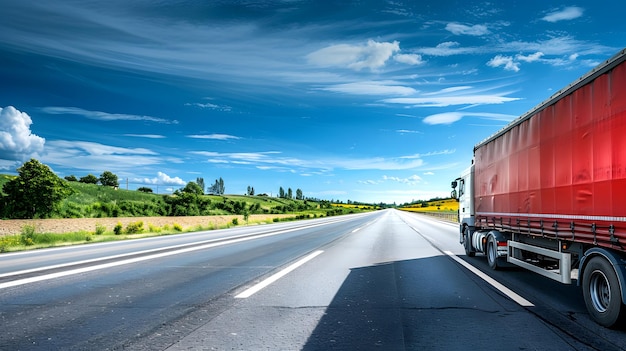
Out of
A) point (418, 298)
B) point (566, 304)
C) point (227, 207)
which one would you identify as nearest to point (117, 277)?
point (418, 298)

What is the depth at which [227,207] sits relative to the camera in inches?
3898

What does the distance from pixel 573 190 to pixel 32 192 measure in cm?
5796

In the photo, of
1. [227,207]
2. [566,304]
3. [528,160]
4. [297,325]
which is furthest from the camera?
[227,207]

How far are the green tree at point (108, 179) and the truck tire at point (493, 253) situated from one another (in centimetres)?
14876

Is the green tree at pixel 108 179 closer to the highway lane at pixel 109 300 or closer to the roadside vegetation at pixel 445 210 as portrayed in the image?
the roadside vegetation at pixel 445 210

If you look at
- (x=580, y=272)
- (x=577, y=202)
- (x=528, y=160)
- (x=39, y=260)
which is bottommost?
(x=39, y=260)

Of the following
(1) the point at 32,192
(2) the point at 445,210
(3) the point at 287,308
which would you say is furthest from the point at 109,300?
(2) the point at 445,210

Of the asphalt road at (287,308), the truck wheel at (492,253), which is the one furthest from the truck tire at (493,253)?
the asphalt road at (287,308)

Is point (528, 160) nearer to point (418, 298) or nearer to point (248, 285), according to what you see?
point (418, 298)

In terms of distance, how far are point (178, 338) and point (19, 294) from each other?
3.97m

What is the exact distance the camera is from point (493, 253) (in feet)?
34.2

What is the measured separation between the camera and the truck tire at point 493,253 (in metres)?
10.2

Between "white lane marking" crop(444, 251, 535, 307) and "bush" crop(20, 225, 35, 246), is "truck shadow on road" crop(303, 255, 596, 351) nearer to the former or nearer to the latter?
"white lane marking" crop(444, 251, 535, 307)

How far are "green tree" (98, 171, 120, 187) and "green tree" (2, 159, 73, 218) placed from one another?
9602cm
